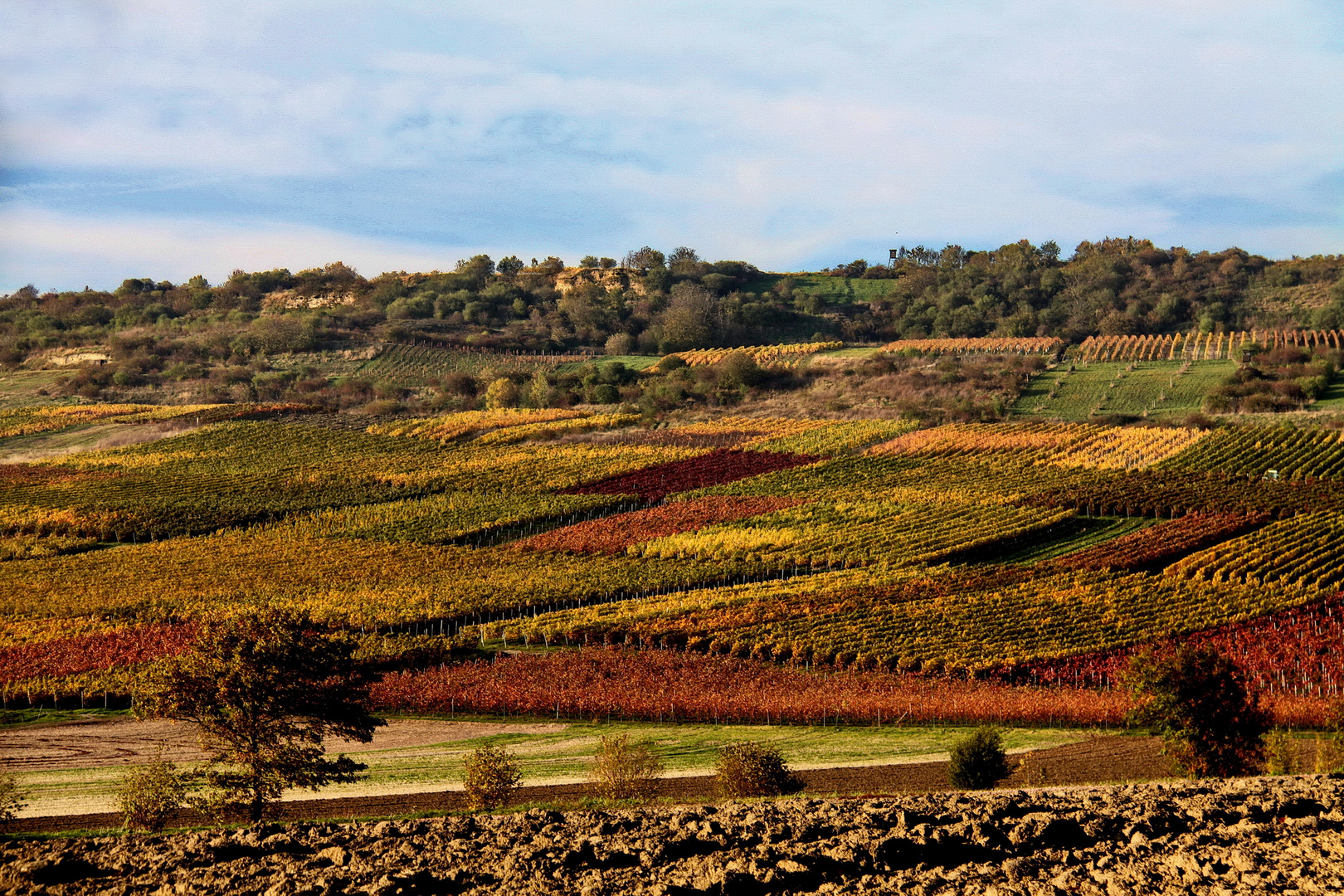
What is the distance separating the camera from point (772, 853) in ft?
44.8

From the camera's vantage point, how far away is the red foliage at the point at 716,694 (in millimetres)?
34000

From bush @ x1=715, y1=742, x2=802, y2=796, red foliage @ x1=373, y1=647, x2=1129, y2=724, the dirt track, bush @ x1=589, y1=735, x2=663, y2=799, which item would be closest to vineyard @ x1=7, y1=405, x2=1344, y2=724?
red foliage @ x1=373, y1=647, x2=1129, y2=724

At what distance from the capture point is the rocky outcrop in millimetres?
12758

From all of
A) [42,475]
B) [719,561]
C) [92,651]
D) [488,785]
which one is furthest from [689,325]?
[488,785]

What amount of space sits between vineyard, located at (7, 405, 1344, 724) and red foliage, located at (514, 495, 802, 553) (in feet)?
0.92

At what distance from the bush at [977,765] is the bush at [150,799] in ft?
53.3

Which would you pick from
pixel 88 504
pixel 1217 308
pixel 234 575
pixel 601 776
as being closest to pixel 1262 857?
pixel 601 776

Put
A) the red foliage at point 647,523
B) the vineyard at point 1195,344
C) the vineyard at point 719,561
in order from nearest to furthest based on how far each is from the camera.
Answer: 1. the vineyard at point 719,561
2. the red foliage at point 647,523
3. the vineyard at point 1195,344

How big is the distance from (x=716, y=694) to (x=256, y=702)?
16644 millimetres

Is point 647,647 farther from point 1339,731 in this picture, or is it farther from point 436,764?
point 1339,731

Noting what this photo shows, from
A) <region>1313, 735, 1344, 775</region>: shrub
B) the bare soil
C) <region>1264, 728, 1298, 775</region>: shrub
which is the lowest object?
the bare soil

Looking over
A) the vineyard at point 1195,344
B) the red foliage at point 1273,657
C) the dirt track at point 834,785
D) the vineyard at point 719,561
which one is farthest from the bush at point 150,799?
the vineyard at point 1195,344

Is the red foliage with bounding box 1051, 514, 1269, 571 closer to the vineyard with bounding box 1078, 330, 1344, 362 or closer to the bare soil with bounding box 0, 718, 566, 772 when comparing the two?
the bare soil with bounding box 0, 718, 566, 772

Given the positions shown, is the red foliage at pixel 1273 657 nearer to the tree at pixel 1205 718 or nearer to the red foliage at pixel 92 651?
the tree at pixel 1205 718
